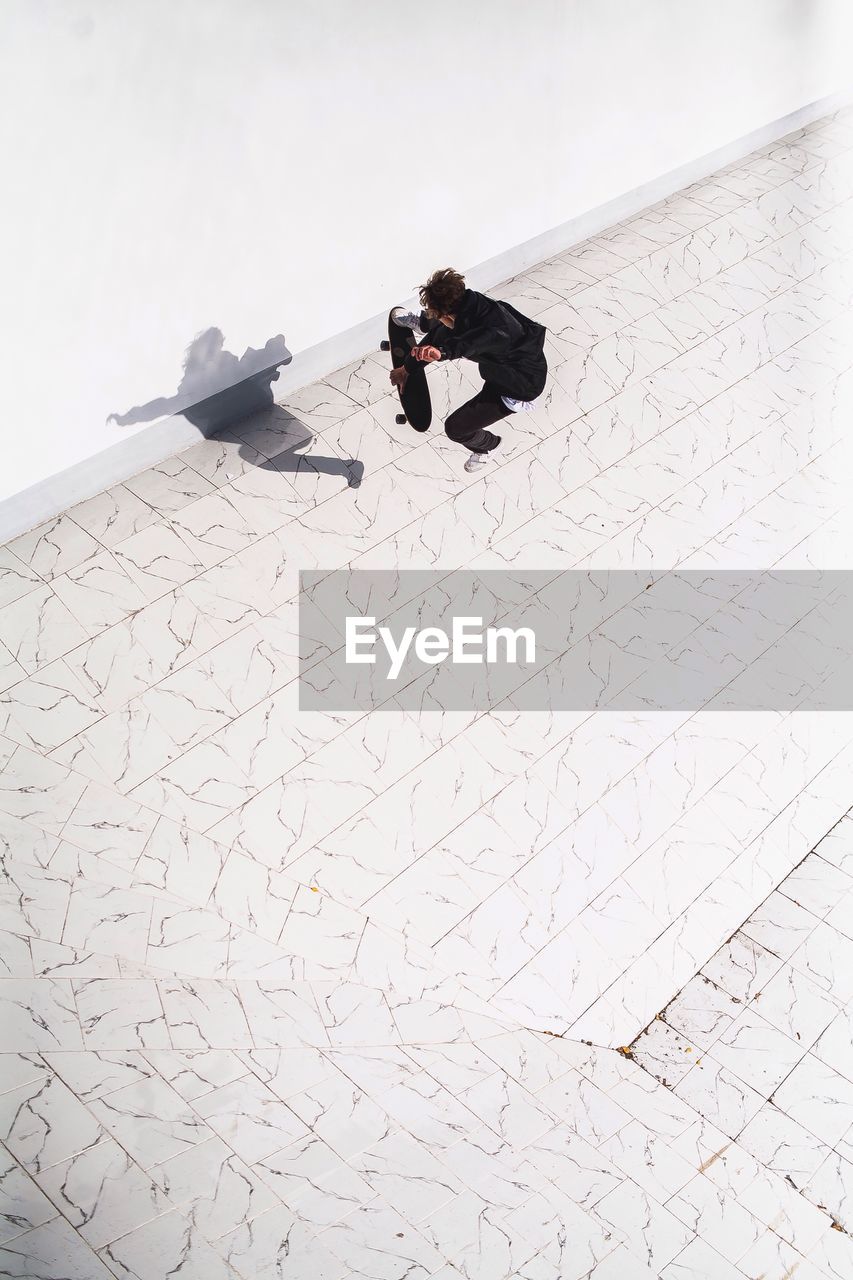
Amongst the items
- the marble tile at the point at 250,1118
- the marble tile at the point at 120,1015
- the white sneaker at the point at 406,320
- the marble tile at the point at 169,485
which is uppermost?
the white sneaker at the point at 406,320

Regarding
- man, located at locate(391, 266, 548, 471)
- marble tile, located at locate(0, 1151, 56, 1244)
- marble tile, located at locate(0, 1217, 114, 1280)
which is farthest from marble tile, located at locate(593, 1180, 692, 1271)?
man, located at locate(391, 266, 548, 471)

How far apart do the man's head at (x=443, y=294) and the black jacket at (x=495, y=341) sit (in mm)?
31

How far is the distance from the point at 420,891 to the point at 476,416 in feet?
6.18

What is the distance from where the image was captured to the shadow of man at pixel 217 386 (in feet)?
12.4

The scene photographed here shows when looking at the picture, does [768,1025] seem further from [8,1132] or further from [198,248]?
[198,248]

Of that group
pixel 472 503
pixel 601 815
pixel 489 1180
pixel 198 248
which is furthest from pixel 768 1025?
pixel 198 248

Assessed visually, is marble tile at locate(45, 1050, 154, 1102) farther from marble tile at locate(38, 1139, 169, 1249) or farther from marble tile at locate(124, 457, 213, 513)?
marble tile at locate(124, 457, 213, 513)

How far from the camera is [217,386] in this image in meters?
3.96

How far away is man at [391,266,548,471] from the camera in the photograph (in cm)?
337

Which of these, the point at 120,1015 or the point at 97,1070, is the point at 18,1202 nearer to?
the point at 97,1070

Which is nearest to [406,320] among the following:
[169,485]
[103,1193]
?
[169,485]

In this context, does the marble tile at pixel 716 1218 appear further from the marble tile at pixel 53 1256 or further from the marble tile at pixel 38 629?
the marble tile at pixel 38 629

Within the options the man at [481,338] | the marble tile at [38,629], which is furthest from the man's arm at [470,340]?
the marble tile at [38,629]

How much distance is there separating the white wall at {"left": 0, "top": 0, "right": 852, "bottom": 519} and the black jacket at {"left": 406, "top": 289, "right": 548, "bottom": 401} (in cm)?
73
